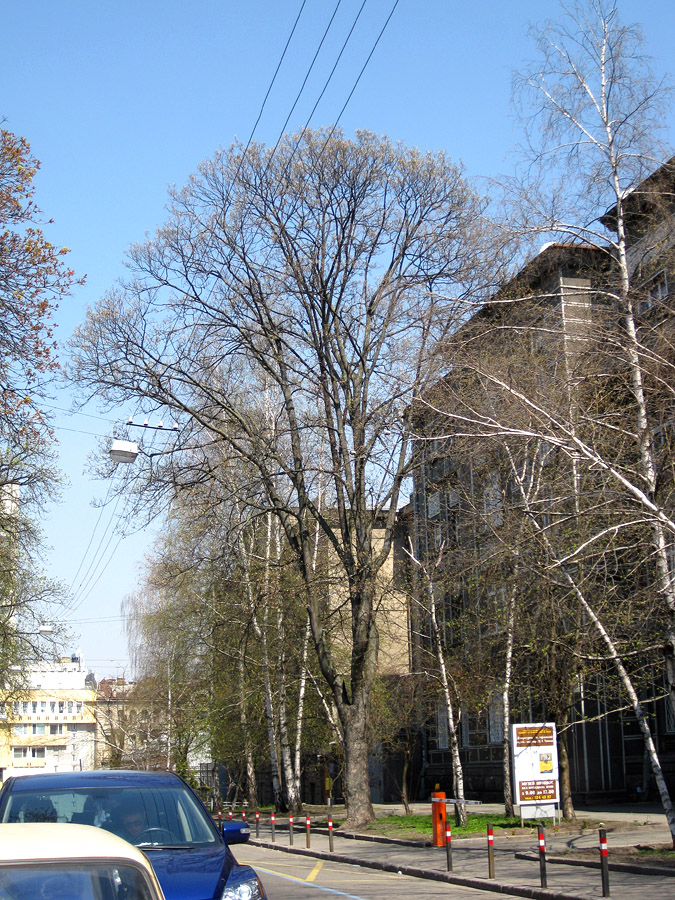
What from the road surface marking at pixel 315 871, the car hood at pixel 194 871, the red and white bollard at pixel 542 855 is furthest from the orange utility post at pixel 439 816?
the car hood at pixel 194 871

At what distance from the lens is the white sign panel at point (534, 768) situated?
19188 mm

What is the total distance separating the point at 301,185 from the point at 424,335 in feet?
18.8

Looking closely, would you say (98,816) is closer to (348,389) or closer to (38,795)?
(38,795)

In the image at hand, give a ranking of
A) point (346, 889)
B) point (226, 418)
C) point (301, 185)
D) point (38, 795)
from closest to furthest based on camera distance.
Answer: point (38, 795)
point (346, 889)
point (301, 185)
point (226, 418)

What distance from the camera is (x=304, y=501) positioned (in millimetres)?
27312

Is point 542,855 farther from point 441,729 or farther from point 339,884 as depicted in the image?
point 441,729

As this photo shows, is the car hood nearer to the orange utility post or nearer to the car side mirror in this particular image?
A: the car side mirror

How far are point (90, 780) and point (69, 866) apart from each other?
4.27 m

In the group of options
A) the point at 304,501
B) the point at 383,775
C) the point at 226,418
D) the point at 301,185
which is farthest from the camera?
the point at 383,775

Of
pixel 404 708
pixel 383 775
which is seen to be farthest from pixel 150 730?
pixel 404 708

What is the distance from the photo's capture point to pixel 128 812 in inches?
290

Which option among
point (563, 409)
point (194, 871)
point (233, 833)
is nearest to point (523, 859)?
point (563, 409)

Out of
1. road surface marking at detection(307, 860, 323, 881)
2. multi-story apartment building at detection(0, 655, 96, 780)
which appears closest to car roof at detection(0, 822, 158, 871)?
road surface marking at detection(307, 860, 323, 881)

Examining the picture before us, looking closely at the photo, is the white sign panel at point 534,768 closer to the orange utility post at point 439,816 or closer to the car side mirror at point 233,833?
the orange utility post at point 439,816
